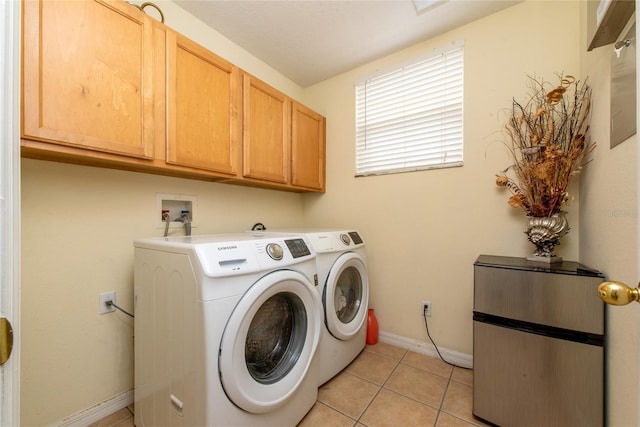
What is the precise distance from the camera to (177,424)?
104cm

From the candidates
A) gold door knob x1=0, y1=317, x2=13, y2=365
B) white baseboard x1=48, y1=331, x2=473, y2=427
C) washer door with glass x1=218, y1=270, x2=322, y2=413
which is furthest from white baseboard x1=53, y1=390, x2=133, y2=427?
gold door knob x1=0, y1=317, x2=13, y2=365

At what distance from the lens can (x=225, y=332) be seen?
3.11ft

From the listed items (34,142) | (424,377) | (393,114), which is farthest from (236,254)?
(393,114)

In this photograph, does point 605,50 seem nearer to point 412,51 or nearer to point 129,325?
point 412,51

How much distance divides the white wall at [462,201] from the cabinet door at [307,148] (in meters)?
0.27

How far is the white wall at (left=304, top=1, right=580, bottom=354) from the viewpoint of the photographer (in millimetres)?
1574

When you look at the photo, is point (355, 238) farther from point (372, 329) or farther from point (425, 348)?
point (425, 348)

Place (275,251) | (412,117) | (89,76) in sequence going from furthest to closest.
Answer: (412,117) < (275,251) < (89,76)

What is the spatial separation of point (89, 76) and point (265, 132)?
99 cm

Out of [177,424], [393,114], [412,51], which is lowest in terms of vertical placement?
[177,424]

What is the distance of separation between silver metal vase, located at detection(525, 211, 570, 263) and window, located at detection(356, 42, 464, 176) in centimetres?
63

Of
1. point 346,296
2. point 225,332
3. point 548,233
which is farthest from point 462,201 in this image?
point 225,332

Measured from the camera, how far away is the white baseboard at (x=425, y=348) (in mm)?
1787

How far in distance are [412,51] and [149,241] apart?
225 cm
